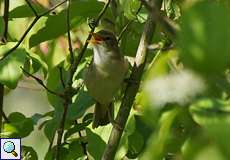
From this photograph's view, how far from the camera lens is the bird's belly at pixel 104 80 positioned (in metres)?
1.83

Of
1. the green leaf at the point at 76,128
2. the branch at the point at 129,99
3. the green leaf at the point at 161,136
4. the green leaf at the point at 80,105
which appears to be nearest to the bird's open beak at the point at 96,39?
the green leaf at the point at 80,105

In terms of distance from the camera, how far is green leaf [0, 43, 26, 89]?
57.2 inches

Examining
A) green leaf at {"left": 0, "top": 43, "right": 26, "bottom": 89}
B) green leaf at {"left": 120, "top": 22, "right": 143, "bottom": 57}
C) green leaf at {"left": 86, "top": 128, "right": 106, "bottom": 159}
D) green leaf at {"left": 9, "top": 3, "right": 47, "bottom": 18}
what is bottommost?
green leaf at {"left": 86, "top": 128, "right": 106, "bottom": 159}

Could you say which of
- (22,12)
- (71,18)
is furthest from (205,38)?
(22,12)

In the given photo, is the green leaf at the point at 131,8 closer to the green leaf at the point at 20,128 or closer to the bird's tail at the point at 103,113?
the bird's tail at the point at 103,113

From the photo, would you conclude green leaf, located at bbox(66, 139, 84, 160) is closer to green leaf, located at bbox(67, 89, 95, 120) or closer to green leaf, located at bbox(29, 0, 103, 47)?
green leaf, located at bbox(67, 89, 95, 120)

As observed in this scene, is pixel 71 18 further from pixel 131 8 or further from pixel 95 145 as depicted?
pixel 95 145

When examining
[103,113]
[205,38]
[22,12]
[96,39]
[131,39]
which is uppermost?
[205,38]

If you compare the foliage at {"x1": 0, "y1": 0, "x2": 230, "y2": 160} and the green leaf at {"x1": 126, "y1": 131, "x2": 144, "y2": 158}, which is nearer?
the foliage at {"x1": 0, "y1": 0, "x2": 230, "y2": 160}

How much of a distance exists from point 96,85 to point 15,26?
35 centimetres

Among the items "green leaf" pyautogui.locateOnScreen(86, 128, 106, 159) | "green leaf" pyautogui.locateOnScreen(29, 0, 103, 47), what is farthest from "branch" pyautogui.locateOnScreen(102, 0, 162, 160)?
"green leaf" pyautogui.locateOnScreen(29, 0, 103, 47)

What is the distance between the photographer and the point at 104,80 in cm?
206

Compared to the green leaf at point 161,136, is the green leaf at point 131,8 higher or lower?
lower

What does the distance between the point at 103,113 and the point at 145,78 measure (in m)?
1.31
